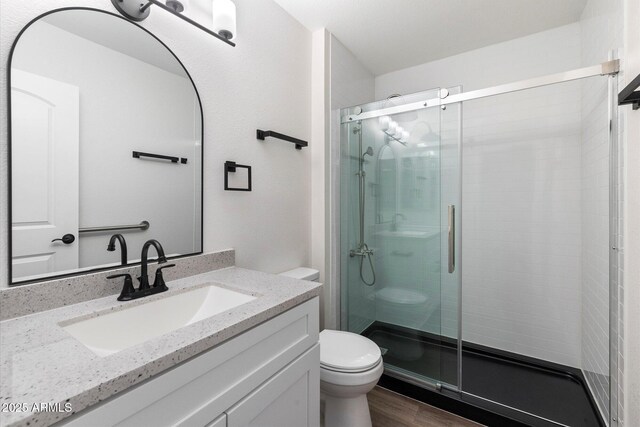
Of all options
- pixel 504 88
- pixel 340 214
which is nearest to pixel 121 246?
pixel 340 214

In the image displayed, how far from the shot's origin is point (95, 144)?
1.04 metres

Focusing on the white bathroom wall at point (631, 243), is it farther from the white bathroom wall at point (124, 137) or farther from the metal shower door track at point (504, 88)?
the white bathroom wall at point (124, 137)

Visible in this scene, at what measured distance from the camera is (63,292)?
93cm

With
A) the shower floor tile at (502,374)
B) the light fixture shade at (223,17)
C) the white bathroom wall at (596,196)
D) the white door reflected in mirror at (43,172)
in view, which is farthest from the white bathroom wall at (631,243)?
the white door reflected in mirror at (43,172)

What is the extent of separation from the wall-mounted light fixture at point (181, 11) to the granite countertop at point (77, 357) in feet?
3.56

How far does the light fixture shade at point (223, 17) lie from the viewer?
1.31 meters

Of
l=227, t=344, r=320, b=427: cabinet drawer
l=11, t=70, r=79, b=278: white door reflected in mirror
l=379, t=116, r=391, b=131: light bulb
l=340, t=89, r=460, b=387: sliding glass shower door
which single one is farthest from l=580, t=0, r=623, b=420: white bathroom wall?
l=11, t=70, r=79, b=278: white door reflected in mirror

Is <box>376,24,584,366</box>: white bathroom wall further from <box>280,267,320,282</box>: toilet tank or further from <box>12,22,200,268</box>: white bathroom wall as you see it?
<box>12,22,200,268</box>: white bathroom wall

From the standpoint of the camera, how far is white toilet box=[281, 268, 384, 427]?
1400mm

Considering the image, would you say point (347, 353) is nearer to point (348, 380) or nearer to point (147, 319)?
point (348, 380)

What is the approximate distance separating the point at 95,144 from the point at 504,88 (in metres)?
2.02

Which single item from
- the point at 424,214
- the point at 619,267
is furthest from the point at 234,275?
the point at 619,267

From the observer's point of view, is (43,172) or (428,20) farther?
(428,20)

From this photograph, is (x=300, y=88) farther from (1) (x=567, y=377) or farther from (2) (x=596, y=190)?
(1) (x=567, y=377)
